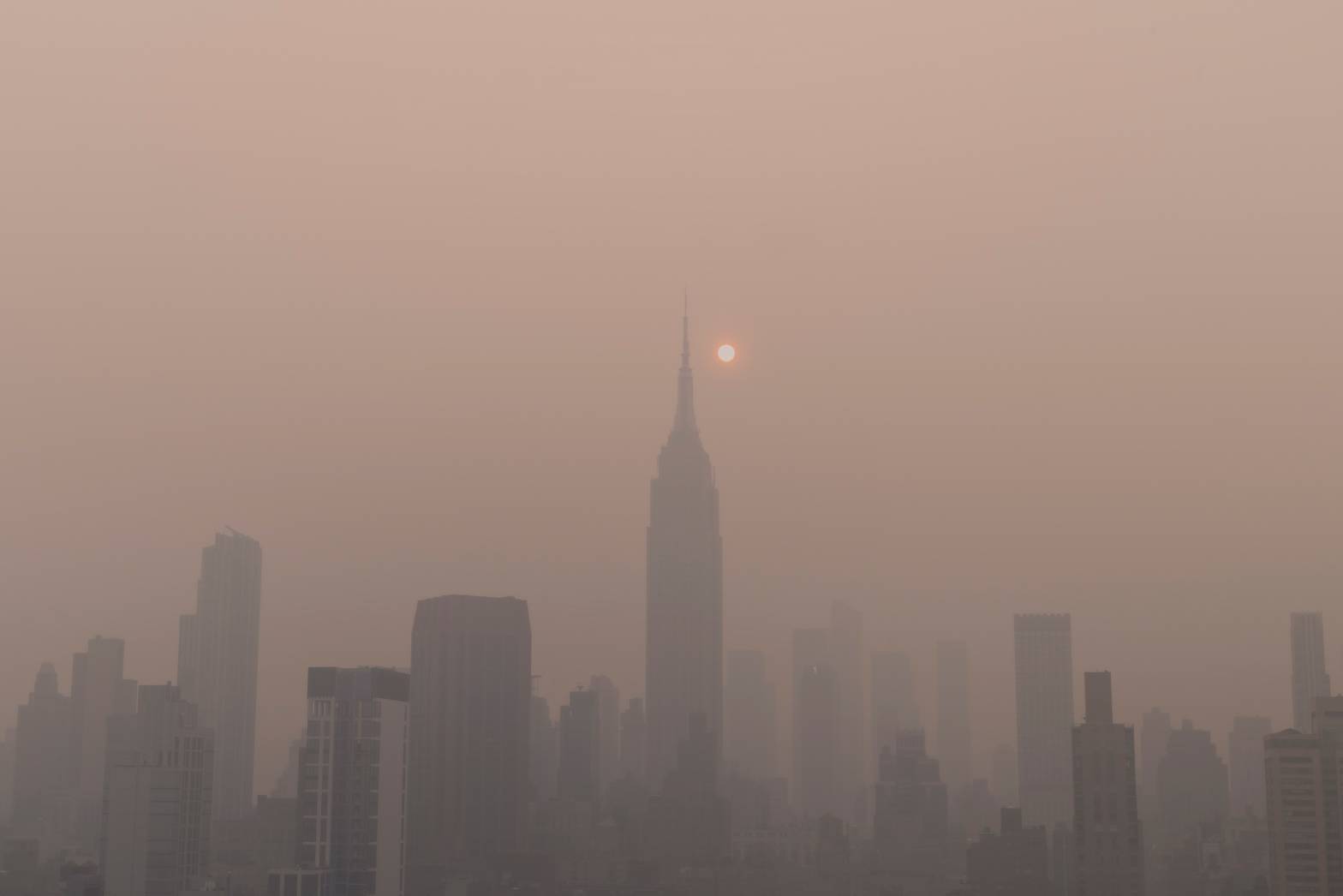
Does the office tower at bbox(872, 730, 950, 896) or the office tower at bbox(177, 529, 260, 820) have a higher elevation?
the office tower at bbox(177, 529, 260, 820)

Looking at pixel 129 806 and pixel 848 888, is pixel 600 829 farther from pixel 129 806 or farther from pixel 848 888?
pixel 129 806

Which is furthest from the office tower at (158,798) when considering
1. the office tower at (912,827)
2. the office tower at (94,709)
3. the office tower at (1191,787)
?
the office tower at (1191,787)

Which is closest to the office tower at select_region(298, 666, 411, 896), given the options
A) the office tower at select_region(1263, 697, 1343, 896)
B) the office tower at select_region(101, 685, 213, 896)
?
the office tower at select_region(101, 685, 213, 896)

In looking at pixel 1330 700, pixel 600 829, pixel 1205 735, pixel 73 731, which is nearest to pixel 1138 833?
pixel 1205 735

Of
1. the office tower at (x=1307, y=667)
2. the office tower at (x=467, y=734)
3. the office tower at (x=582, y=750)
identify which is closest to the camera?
the office tower at (x=1307, y=667)

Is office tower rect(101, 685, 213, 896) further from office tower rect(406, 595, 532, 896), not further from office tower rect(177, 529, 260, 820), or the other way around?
office tower rect(406, 595, 532, 896)

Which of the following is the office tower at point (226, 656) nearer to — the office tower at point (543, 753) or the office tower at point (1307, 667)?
the office tower at point (543, 753)
